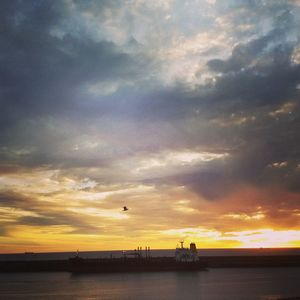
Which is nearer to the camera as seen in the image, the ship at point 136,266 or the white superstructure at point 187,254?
the ship at point 136,266

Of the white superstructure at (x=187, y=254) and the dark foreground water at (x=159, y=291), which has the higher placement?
the white superstructure at (x=187, y=254)

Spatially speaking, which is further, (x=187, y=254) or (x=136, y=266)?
(x=187, y=254)

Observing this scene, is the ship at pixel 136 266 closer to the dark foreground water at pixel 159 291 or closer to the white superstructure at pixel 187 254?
the white superstructure at pixel 187 254

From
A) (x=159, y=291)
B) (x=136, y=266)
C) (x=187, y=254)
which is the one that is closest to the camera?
(x=159, y=291)

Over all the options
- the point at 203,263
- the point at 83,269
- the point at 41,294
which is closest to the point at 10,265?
the point at 83,269

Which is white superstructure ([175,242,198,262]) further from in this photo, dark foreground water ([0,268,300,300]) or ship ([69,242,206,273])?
dark foreground water ([0,268,300,300])

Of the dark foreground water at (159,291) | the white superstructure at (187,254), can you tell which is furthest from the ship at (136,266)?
the dark foreground water at (159,291)

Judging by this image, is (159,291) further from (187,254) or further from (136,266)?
(187,254)

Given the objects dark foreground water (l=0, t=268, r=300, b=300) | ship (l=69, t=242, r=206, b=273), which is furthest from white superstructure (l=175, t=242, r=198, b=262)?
dark foreground water (l=0, t=268, r=300, b=300)

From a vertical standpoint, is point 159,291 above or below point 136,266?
below

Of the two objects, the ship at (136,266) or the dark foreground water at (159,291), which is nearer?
the dark foreground water at (159,291)

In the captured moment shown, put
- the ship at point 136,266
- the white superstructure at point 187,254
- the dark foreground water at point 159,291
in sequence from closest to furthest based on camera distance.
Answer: the dark foreground water at point 159,291
the ship at point 136,266
the white superstructure at point 187,254

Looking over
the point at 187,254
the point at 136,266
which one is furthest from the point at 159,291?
the point at 187,254

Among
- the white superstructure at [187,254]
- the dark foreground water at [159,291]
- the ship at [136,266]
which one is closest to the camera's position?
the dark foreground water at [159,291]
